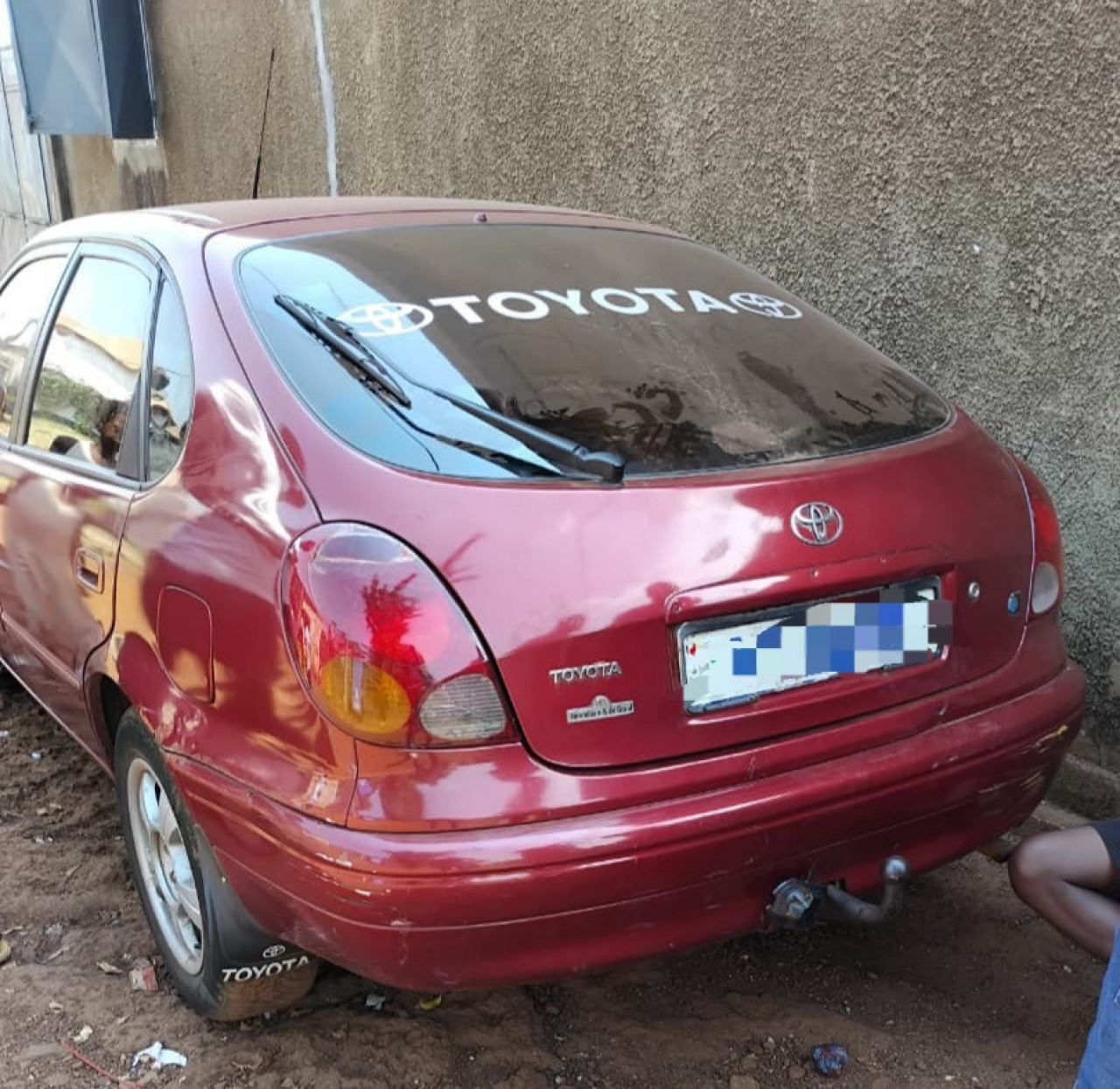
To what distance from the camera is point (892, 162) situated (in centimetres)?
362

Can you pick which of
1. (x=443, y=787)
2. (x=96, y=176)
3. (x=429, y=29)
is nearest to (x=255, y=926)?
(x=443, y=787)

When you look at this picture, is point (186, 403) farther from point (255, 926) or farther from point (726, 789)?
point (726, 789)

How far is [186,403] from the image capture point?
215 centimetres

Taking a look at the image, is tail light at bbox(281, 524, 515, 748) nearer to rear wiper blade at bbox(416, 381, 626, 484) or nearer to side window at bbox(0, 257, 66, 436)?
rear wiper blade at bbox(416, 381, 626, 484)

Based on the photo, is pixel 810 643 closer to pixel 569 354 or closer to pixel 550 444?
pixel 550 444

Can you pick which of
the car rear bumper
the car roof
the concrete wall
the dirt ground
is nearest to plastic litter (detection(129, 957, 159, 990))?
the dirt ground

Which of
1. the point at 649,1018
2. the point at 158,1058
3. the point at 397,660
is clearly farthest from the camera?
the point at 649,1018

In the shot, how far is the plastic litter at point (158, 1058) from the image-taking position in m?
2.24

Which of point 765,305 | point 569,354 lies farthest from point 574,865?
point 765,305

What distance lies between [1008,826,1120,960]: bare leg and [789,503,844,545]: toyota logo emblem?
0.83 meters

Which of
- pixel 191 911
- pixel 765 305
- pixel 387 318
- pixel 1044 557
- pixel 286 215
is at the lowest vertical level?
pixel 191 911

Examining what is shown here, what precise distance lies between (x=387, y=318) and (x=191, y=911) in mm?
1266

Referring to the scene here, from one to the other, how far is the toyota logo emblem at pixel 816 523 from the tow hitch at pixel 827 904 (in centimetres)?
58

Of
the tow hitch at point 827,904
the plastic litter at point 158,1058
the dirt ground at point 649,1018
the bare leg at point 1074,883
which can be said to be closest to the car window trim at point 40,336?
the dirt ground at point 649,1018
